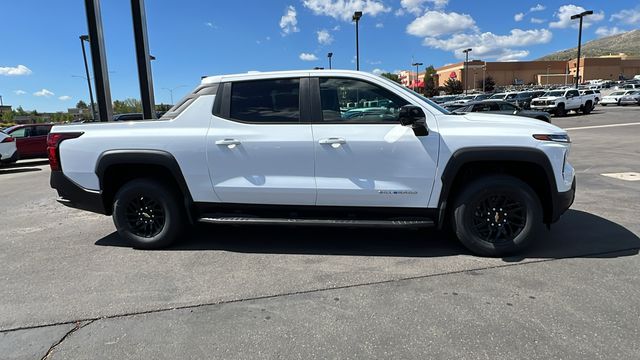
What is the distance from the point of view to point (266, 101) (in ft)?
14.7

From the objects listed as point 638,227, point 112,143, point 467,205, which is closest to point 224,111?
point 112,143

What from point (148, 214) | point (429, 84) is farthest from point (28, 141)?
point (429, 84)

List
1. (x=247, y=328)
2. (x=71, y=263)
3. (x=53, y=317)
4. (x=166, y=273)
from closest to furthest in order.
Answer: (x=247, y=328) → (x=53, y=317) → (x=166, y=273) → (x=71, y=263)

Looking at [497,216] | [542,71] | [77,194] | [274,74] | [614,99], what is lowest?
[497,216]

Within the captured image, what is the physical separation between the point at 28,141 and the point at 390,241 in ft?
53.3

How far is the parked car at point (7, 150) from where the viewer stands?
13.3 m

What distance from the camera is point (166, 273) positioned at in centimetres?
415

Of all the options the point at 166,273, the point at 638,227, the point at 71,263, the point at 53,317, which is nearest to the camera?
the point at 53,317

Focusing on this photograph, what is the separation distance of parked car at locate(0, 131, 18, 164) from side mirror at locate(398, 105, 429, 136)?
1400 cm

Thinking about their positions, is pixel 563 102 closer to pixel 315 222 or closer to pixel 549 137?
pixel 549 137

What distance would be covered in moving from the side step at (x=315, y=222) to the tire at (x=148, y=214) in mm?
342

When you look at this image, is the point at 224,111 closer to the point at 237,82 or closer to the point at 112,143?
the point at 237,82

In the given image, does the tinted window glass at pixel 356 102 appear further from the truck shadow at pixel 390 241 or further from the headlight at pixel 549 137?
the truck shadow at pixel 390 241

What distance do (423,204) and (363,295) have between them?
3.90 ft
